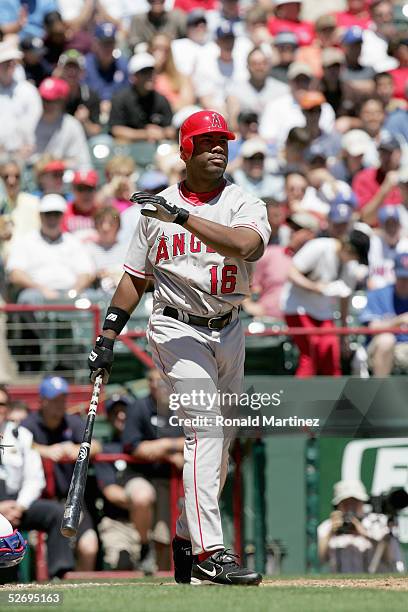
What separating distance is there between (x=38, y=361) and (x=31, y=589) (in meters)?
4.49

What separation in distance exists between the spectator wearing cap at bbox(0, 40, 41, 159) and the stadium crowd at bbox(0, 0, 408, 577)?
0.02 meters

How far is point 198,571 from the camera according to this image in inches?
255

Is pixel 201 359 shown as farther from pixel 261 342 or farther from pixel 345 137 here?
pixel 345 137

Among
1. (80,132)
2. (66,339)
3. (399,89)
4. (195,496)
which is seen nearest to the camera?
(195,496)

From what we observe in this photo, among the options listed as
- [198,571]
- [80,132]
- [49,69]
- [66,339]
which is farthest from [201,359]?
[49,69]

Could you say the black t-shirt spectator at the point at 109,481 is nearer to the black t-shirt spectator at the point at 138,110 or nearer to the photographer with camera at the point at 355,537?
the photographer with camera at the point at 355,537

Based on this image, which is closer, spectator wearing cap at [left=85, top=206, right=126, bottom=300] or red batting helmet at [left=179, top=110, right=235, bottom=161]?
red batting helmet at [left=179, top=110, right=235, bottom=161]

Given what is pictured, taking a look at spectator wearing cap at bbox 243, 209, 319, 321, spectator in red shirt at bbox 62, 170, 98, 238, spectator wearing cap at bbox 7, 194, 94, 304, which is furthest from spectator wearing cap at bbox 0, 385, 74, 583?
spectator in red shirt at bbox 62, 170, 98, 238

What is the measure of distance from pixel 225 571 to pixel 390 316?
517 cm

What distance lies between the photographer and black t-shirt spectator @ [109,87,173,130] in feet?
45.3

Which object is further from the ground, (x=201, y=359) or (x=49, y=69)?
(x=49, y=69)

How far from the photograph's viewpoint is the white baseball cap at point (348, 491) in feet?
30.8

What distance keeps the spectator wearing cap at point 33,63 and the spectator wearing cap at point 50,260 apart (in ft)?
9.76

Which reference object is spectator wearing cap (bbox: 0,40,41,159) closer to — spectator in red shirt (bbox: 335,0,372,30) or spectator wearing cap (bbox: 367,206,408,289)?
spectator wearing cap (bbox: 367,206,408,289)
